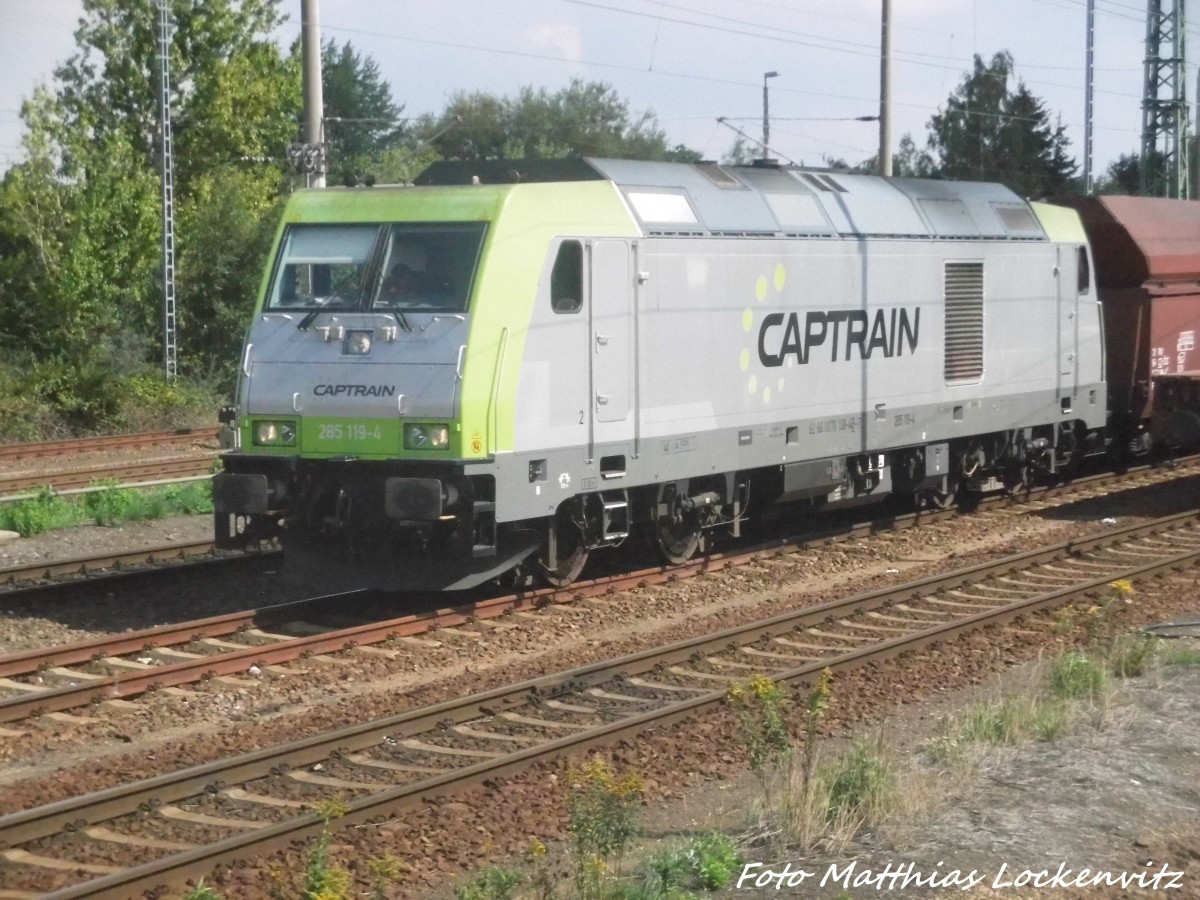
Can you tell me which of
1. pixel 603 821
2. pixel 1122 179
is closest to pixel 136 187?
pixel 603 821

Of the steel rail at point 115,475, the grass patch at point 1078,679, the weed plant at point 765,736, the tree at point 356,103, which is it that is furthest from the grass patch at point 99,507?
the tree at point 356,103

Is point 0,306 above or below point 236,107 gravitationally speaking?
below

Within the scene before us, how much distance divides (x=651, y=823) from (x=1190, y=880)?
7.92 ft

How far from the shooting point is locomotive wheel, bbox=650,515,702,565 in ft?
44.3

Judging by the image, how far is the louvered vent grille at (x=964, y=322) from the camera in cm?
1611

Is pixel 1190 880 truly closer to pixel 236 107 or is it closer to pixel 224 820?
pixel 224 820

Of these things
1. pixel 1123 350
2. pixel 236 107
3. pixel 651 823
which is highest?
pixel 236 107

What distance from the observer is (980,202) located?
16.9m

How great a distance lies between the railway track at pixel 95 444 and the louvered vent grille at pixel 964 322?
1310 centimetres

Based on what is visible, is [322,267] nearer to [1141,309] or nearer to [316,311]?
[316,311]

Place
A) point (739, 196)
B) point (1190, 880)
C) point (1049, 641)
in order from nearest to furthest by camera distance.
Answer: point (1190, 880) → point (1049, 641) → point (739, 196)

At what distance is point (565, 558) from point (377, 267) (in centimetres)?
283

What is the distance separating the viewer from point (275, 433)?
1140 centimetres

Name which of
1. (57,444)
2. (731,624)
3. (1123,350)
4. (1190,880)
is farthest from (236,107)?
(1190,880)
